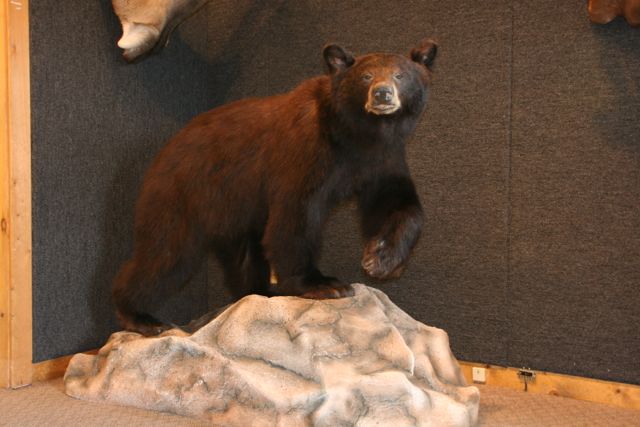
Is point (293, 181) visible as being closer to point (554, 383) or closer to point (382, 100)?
point (382, 100)

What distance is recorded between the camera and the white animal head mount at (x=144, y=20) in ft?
11.8

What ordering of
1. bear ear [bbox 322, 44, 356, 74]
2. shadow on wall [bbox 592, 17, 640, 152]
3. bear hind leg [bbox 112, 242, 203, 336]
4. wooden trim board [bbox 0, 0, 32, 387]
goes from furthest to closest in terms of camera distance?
bear hind leg [bbox 112, 242, 203, 336] < wooden trim board [bbox 0, 0, 32, 387] < shadow on wall [bbox 592, 17, 640, 152] < bear ear [bbox 322, 44, 356, 74]

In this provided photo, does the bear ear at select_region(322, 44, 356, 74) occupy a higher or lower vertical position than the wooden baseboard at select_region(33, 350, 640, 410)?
higher

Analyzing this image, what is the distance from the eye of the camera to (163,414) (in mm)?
2873

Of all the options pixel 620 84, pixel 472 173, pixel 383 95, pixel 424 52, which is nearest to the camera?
pixel 383 95

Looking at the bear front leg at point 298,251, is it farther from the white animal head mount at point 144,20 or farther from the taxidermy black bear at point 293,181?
the white animal head mount at point 144,20

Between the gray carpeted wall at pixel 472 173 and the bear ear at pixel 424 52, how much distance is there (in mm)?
565

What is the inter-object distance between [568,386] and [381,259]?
115 cm

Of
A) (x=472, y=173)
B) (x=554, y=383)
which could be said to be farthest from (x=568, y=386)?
(x=472, y=173)

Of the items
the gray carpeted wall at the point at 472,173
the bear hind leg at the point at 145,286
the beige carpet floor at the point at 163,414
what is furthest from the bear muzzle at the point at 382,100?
the beige carpet floor at the point at 163,414

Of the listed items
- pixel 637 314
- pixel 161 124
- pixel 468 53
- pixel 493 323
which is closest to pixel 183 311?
pixel 161 124

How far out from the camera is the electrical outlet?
3.49m

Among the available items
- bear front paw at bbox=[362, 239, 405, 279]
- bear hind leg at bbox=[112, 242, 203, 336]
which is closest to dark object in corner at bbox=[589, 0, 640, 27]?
bear front paw at bbox=[362, 239, 405, 279]

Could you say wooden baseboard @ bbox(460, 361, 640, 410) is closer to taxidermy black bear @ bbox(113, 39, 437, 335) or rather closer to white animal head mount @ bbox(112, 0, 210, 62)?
taxidermy black bear @ bbox(113, 39, 437, 335)
